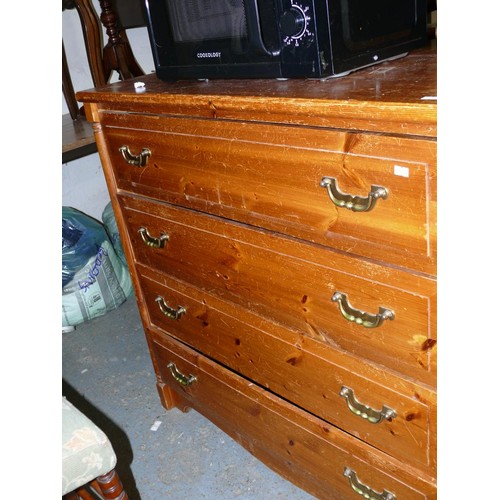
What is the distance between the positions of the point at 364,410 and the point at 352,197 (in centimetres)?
41

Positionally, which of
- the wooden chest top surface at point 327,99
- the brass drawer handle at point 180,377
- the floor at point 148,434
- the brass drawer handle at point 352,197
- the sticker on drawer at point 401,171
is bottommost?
the floor at point 148,434

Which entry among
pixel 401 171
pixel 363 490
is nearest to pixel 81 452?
pixel 363 490

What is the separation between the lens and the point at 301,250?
936 mm

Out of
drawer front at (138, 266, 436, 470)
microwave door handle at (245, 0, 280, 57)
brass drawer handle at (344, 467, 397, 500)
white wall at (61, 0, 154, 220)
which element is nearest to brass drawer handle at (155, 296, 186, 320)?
drawer front at (138, 266, 436, 470)

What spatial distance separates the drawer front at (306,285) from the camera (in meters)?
0.83

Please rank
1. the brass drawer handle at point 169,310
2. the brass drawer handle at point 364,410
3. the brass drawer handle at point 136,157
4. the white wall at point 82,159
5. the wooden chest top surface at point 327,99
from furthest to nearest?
the white wall at point 82,159 → the brass drawer handle at point 169,310 → the brass drawer handle at point 136,157 → the brass drawer handle at point 364,410 → the wooden chest top surface at point 327,99

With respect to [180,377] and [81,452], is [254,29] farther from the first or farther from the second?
[180,377]

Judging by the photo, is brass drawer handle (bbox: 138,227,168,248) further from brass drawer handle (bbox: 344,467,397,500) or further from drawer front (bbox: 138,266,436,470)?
brass drawer handle (bbox: 344,467,397,500)

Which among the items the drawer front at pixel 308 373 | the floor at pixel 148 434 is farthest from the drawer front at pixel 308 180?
the floor at pixel 148 434

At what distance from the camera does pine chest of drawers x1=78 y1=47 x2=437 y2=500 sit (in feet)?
2.53

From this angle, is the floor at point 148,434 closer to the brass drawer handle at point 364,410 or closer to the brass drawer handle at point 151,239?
the brass drawer handle at point 364,410

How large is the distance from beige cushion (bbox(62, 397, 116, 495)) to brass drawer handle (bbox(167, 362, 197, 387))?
487 mm
